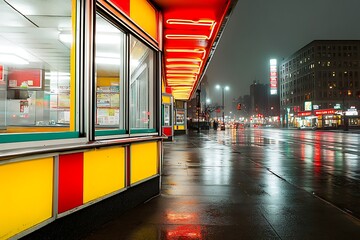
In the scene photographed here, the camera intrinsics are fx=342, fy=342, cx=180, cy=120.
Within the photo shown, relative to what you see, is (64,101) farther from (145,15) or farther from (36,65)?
(145,15)

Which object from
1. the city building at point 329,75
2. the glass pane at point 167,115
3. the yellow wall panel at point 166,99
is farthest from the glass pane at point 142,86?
the city building at point 329,75

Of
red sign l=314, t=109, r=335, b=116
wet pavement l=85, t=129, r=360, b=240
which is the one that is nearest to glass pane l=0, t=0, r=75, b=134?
wet pavement l=85, t=129, r=360, b=240

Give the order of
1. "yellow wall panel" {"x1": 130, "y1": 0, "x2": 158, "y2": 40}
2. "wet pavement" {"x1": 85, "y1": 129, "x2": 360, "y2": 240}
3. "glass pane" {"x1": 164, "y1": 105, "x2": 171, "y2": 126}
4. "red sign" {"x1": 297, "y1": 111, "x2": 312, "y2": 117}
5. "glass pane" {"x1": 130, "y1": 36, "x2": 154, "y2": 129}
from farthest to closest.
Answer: "red sign" {"x1": 297, "y1": 111, "x2": 312, "y2": 117} < "glass pane" {"x1": 164, "y1": 105, "x2": 171, "y2": 126} < "glass pane" {"x1": 130, "y1": 36, "x2": 154, "y2": 129} < "yellow wall panel" {"x1": 130, "y1": 0, "x2": 158, "y2": 40} < "wet pavement" {"x1": 85, "y1": 129, "x2": 360, "y2": 240}

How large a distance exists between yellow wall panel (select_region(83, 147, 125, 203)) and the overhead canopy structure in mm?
3971

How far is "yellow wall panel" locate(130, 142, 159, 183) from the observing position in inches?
257

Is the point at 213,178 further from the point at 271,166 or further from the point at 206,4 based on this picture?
the point at 206,4

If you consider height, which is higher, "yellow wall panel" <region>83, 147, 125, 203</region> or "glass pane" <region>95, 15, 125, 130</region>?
"glass pane" <region>95, 15, 125, 130</region>

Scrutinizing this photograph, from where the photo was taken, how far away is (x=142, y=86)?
8266 mm

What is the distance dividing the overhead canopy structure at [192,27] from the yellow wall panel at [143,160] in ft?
11.1

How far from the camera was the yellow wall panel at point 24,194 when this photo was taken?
3.44 meters

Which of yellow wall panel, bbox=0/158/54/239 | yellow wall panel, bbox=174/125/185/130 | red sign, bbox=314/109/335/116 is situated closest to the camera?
yellow wall panel, bbox=0/158/54/239

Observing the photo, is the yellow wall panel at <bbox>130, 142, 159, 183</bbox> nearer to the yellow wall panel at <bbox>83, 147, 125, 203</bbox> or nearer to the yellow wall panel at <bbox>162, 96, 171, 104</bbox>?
the yellow wall panel at <bbox>83, 147, 125, 203</bbox>

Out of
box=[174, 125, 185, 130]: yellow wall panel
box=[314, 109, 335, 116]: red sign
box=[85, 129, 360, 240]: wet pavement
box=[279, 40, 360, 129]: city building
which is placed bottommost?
box=[85, 129, 360, 240]: wet pavement

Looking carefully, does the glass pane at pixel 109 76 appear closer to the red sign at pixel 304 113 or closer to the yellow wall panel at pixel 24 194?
the yellow wall panel at pixel 24 194
